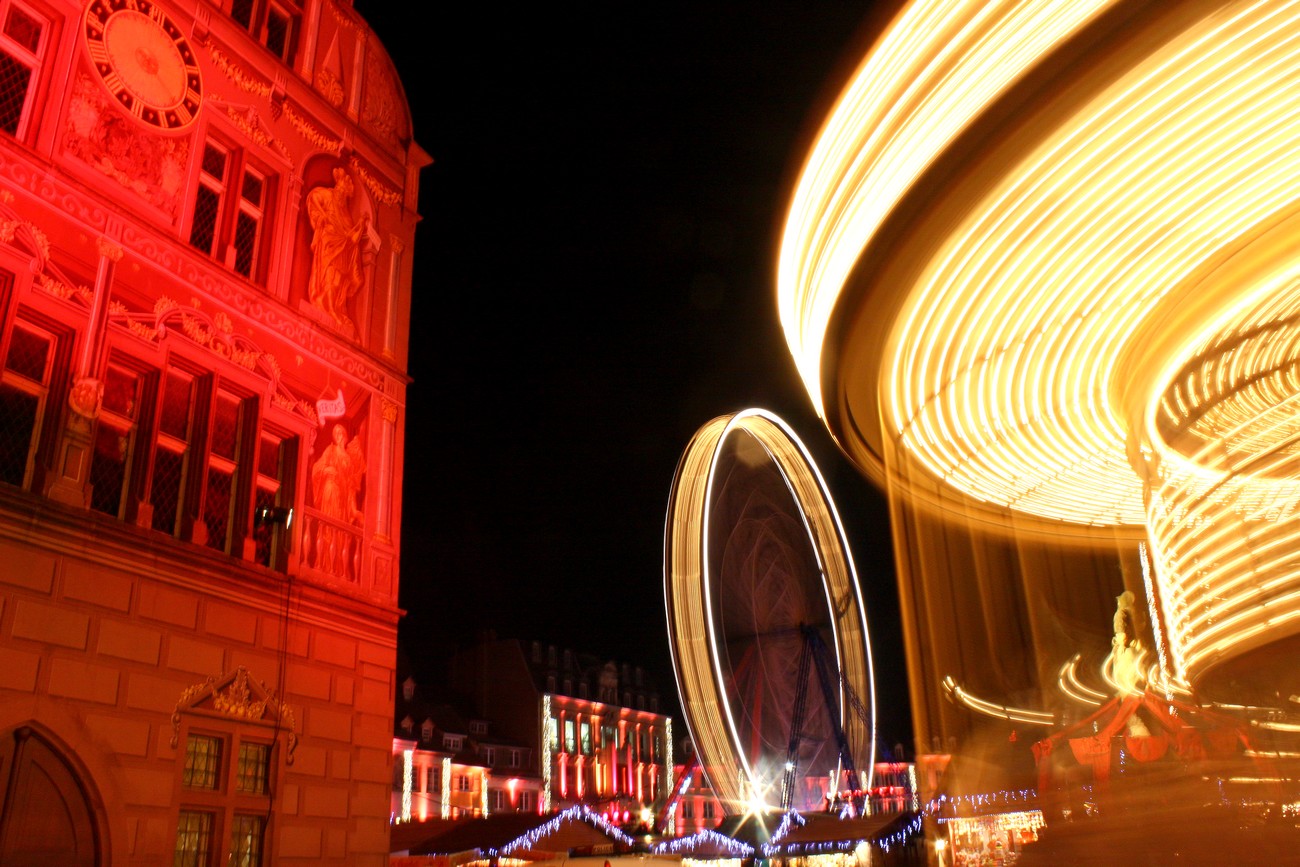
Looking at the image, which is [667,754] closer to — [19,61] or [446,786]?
[446,786]

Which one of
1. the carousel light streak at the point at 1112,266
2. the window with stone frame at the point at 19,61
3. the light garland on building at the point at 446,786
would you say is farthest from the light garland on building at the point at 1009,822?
the light garland on building at the point at 446,786

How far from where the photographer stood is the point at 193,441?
35.7 ft

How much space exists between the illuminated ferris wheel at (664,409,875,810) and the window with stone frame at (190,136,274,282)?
39.9ft

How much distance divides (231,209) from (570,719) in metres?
49.3

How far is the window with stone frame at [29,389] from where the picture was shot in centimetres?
897

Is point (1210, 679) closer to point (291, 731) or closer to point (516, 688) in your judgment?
point (291, 731)

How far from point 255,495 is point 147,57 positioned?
15.3ft

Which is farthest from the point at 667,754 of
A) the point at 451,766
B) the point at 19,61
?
the point at 19,61

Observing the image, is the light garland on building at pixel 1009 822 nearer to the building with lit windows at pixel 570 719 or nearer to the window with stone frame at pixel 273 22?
the window with stone frame at pixel 273 22

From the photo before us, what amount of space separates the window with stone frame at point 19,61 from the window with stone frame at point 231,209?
1885 millimetres

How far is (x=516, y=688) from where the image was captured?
55.4 m

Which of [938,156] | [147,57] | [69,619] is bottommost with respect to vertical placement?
[69,619]

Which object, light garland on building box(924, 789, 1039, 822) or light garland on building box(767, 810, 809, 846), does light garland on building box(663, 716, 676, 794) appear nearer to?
light garland on building box(767, 810, 809, 846)

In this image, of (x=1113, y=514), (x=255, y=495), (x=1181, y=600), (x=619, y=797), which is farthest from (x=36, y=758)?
(x=619, y=797)
